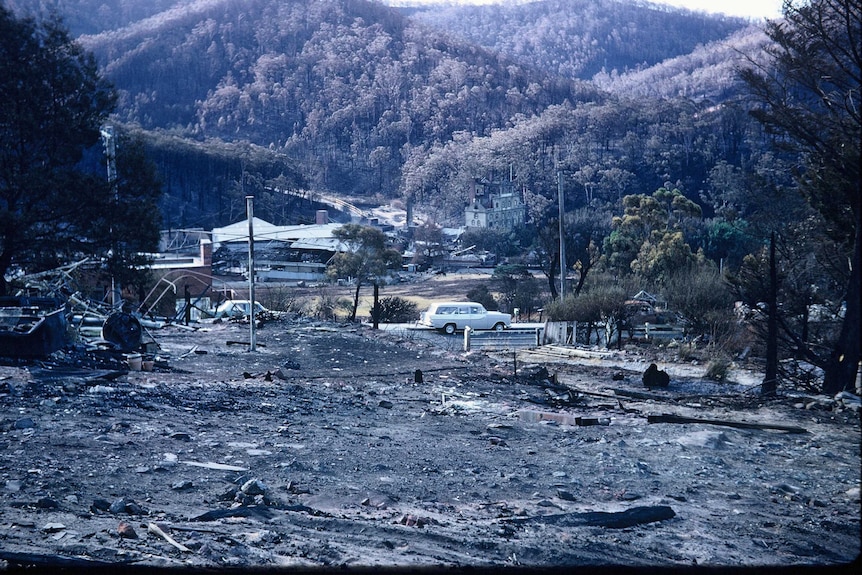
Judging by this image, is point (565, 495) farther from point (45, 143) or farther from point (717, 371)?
point (45, 143)

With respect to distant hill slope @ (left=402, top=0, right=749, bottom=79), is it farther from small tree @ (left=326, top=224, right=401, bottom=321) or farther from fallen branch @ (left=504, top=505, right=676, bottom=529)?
fallen branch @ (left=504, top=505, right=676, bottom=529)

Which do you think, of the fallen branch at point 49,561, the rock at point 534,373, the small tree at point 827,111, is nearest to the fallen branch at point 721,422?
the small tree at point 827,111

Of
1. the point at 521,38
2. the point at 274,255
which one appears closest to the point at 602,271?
the point at 274,255

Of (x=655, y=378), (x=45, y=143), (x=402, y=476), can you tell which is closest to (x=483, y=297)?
(x=655, y=378)

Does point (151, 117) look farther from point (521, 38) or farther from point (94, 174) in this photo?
point (521, 38)

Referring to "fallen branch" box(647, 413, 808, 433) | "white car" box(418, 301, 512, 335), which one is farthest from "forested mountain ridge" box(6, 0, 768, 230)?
"fallen branch" box(647, 413, 808, 433)

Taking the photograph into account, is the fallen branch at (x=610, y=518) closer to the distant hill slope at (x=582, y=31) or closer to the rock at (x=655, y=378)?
the rock at (x=655, y=378)
